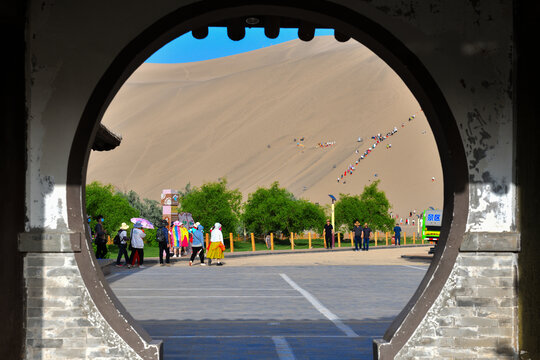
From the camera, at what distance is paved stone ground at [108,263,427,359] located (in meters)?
9.09

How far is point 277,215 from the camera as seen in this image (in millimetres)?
48688

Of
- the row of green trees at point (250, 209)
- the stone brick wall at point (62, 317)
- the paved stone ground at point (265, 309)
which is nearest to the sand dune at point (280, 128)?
the row of green trees at point (250, 209)

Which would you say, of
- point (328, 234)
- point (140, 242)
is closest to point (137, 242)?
point (140, 242)

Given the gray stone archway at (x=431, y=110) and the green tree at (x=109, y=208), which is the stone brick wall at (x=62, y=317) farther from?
the green tree at (x=109, y=208)

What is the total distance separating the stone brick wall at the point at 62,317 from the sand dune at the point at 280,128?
84.3 meters

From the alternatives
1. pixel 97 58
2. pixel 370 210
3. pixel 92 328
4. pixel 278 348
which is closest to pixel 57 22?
pixel 97 58

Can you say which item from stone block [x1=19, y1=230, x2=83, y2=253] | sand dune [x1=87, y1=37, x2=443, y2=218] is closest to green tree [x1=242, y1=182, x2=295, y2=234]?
stone block [x1=19, y1=230, x2=83, y2=253]

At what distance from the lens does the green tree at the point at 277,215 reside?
161 feet

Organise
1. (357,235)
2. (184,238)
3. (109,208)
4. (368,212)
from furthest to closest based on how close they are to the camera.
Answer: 1. (368,212)
2. (109,208)
3. (357,235)
4. (184,238)

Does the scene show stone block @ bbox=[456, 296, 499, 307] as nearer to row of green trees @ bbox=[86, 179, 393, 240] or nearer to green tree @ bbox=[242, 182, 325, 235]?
row of green trees @ bbox=[86, 179, 393, 240]

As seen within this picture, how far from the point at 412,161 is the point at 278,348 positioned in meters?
88.9

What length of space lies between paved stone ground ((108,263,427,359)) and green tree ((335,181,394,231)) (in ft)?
102

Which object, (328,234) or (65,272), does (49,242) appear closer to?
(65,272)

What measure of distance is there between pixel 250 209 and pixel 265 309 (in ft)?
120
